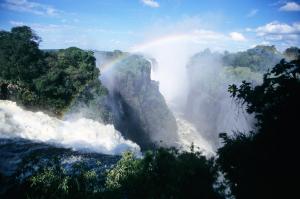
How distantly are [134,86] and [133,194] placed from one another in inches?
1821

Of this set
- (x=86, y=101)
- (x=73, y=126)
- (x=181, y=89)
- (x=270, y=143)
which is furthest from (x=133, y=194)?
(x=181, y=89)

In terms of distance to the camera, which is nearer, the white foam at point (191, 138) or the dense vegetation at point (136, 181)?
the dense vegetation at point (136, 181)

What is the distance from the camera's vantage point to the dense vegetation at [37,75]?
3553cm

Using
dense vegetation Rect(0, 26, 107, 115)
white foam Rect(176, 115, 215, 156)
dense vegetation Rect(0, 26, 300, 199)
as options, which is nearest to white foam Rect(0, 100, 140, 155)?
dense vegetation Rect(0, 26, 107, 115)

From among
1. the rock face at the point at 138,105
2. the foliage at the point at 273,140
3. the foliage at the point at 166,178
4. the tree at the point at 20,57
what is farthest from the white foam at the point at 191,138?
the foliage at the point at 273,140

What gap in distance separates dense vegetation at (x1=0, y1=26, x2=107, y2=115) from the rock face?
9006 millimetres

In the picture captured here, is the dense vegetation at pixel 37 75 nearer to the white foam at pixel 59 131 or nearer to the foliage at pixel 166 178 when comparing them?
the white foam at pixel 59 131

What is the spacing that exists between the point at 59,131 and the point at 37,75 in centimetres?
1108

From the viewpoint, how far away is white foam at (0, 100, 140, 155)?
28641 millimetres

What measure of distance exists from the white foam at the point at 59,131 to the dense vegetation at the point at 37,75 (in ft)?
7.10

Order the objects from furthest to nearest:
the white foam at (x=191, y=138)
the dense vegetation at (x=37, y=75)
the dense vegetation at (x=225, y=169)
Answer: the white foam at (x=191, y=138) < the dense vegetation at (x=37, y=75) < the dense vegetation at (x=225, y=169)

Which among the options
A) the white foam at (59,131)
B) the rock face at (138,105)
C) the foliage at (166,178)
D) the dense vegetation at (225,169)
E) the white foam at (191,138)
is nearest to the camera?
the dense vegetation at (225,169)

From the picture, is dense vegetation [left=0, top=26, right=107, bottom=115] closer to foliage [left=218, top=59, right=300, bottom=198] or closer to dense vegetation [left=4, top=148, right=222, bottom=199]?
dense vegetation [left=4, top=148, right=222, bottom=199]

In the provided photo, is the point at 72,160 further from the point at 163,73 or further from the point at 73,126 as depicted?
the point at 163,73
